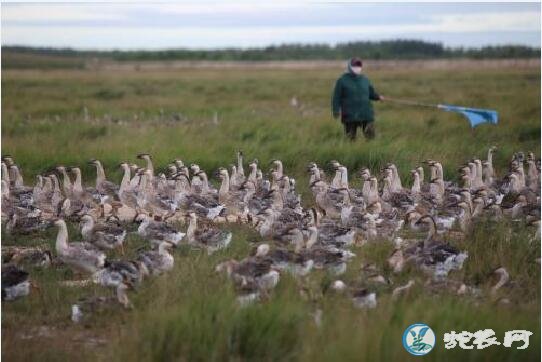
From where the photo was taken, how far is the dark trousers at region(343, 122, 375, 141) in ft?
53.0

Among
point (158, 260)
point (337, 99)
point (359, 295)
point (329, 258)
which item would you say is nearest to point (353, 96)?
point (337, 99)

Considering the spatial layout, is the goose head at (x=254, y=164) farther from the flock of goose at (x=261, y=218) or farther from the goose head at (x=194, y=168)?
the goose head at (x=194, y=168)

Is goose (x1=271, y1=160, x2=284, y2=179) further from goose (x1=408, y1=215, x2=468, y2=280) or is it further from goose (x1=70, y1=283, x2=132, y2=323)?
goose (x1=70, y1=283, x2=132, y2=323)

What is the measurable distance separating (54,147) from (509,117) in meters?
10.5

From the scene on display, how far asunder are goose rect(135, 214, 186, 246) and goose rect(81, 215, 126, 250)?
27 centimetres

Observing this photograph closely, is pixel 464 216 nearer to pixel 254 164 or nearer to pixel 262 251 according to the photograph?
pixel 262 251

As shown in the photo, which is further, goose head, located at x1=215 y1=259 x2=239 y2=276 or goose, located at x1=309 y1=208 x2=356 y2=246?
goose, located at x1=309 y1=208 x2=356 y2=246

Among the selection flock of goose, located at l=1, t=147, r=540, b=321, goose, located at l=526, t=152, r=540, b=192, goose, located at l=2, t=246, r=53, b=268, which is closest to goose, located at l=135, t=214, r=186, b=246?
flock of goose, located at l=1, t=147, r=540, b=321

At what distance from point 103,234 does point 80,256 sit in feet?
3.08

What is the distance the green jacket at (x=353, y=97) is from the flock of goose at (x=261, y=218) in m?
1.65

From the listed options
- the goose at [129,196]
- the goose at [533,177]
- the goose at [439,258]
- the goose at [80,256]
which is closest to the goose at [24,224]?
the goose at [129,196]

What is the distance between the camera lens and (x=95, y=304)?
798 centimetres

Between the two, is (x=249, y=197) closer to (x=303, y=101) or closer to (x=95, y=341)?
(x=95, y=341)

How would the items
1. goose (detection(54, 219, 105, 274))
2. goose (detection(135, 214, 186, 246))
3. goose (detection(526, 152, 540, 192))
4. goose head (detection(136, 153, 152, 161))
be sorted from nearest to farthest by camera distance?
1. goose (detection(54, 219, 105, 274))
2. goose (detection(135, 214, 186, 246))
3. goose (detection(526, 152, 540, 192))
4. goose head (detection(136, 153, 152, 161))
